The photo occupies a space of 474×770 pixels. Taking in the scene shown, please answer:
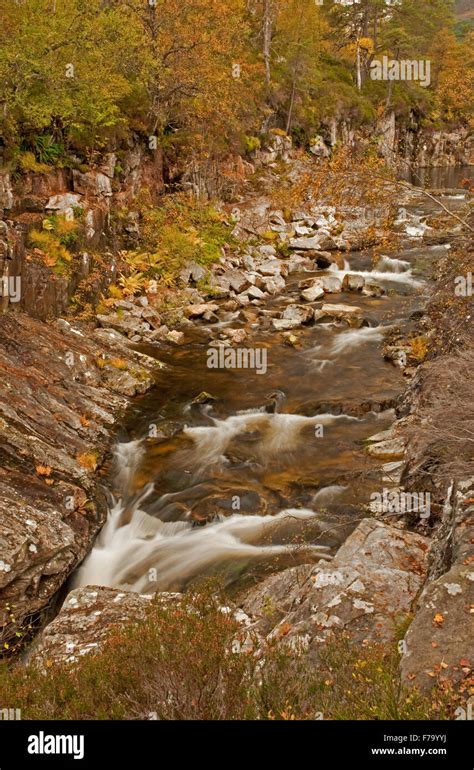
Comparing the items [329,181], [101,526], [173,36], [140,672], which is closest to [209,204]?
[173,36]

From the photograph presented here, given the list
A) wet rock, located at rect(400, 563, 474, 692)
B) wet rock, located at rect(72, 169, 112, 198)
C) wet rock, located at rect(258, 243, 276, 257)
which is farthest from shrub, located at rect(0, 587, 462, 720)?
wet rock, located at rect(258, 243, 276, 257)

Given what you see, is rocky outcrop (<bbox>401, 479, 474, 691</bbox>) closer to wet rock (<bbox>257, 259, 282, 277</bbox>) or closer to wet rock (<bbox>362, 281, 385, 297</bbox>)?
wet rock (<bbox>362, 281, 385, 297</bbox>)

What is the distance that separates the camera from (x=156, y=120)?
2420 cm

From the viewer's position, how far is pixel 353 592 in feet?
19.7

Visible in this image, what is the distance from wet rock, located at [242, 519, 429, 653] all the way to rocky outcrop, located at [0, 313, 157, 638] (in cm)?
308

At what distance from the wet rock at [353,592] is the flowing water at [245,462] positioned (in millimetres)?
1185

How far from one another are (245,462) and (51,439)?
403 cm

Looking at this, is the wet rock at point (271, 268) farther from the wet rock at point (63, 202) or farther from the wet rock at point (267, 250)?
the wet rock at point (63, 202)

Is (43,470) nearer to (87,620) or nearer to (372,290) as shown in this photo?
(87,620)

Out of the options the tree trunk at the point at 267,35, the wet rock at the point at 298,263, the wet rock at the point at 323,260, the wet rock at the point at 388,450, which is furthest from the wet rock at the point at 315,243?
the wet rock at the point at 388,450

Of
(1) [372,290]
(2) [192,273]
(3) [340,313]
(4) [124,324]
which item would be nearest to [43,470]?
(4) [124,324]

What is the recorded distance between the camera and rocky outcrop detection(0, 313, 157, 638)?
7.80 meters

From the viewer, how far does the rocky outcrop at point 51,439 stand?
780cm
